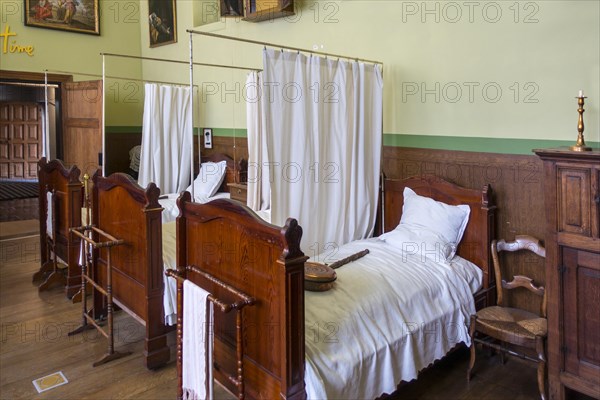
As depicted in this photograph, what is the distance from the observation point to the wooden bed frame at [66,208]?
14.0ft

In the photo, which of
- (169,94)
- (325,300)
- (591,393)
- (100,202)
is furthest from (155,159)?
(591,393)

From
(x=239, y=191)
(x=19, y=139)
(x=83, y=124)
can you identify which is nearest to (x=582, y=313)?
(x=239, y=191)

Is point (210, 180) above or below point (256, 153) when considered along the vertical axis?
below

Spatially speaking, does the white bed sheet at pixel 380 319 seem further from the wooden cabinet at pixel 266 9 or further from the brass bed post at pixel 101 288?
the wooden cabinet at pixel 266 9

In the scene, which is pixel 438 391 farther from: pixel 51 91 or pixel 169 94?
pixel 51 91

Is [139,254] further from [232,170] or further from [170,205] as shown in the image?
[232,170]

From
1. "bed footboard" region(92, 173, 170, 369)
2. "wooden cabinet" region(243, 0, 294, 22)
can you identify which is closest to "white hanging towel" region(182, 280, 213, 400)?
"bed footboard" region(92, 173, 170, 369)

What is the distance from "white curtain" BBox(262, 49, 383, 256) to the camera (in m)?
3.15

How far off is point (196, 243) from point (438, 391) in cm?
167

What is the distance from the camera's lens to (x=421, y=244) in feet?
11.3

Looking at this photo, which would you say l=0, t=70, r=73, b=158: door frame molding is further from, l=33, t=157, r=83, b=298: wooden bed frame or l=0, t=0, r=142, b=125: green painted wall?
l=33, t=157, r=83, b=298: wooden bed frame

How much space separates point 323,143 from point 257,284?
150 cm

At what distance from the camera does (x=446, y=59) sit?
365 centimetres

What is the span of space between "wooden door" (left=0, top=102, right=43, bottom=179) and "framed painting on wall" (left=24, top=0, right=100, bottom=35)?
4.09 meters
